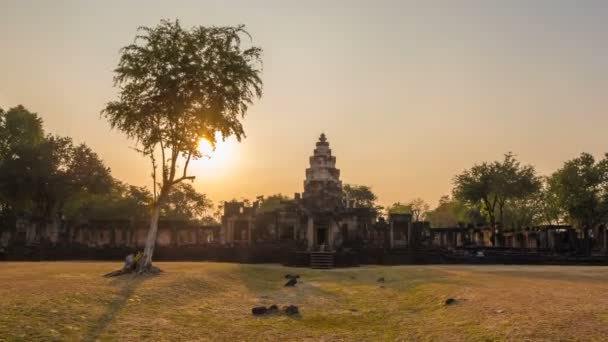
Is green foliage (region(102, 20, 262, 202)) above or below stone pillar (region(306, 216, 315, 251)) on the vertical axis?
above

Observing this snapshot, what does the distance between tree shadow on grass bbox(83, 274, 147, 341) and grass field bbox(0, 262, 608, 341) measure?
0.11ft

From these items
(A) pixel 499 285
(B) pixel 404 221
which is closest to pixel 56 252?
(B) pixel 404 221

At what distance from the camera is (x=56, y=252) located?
165 ft

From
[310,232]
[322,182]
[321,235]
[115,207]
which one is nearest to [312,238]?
[310,232]

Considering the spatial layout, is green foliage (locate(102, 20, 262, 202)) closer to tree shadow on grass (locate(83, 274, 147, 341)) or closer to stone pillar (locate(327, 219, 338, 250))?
tree shadow on grass (locate(83, 274, 147, 341))

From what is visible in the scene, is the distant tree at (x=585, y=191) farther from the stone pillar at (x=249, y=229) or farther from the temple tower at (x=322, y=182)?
the stone pillar at (x=249, y=229)

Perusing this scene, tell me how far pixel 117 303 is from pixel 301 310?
661cm

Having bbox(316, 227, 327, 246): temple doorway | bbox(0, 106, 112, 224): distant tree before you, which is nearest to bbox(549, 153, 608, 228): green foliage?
bbox(316, 227, 327, 246): temple doorway

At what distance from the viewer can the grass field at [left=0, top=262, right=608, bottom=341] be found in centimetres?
1395

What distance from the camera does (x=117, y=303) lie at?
17922mm

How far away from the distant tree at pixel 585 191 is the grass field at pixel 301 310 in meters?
42.1

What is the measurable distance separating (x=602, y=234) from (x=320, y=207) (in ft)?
93.6

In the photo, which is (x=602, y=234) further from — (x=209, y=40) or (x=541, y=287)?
(x=209, y=40)

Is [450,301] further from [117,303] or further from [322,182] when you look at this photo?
[322,182]
